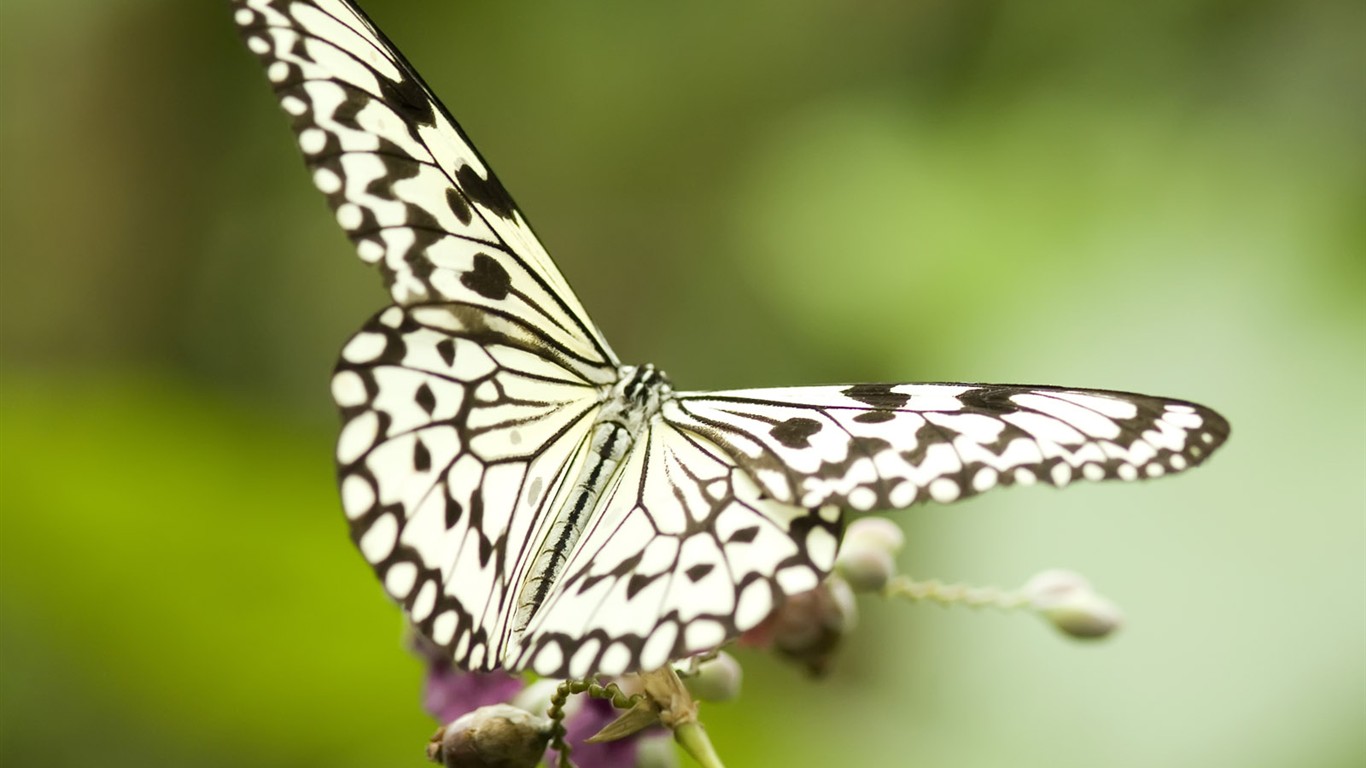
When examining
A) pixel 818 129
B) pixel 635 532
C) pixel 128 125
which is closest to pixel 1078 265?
pixel 818 129

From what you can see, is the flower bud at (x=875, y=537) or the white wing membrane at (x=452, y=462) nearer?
the white wing membrane at (x=452, y=462)

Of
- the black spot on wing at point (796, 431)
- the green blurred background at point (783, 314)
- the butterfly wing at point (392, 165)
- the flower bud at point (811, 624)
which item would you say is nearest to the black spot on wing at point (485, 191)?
the butterfly wing at point (392, 165)

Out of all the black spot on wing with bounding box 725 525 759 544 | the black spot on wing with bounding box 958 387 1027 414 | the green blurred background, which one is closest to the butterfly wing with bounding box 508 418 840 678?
the black spot on wing with bounding box 725 525 759 544

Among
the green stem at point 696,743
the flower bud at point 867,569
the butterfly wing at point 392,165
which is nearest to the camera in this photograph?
the green stem at point 696,743

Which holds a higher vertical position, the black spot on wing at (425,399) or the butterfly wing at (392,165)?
the butterfly wing at (392,165)

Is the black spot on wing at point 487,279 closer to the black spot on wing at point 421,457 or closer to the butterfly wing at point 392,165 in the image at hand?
the butterfly wing at point 392,165

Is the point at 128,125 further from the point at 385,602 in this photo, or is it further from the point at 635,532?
the point at 635,532

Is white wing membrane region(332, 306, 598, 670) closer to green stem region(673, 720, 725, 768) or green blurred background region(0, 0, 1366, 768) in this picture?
green stem region(673, 720, 725, 768)
